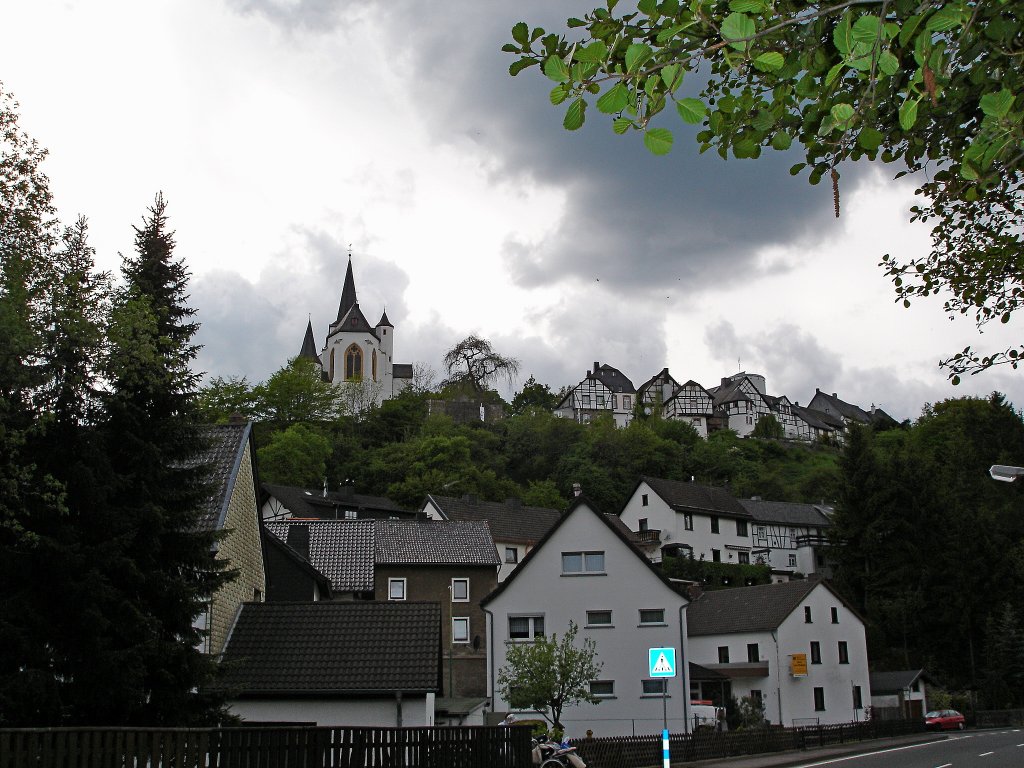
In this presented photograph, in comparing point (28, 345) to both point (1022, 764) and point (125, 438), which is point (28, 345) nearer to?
point (125, 438)

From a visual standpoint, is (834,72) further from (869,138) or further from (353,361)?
(353,361)

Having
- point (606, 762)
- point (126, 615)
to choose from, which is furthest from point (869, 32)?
point (606, 762)

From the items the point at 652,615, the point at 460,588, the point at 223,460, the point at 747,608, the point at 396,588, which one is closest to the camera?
the point at 223,460

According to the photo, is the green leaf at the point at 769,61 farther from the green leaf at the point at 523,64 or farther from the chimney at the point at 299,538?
the chimney at the point at 299,538

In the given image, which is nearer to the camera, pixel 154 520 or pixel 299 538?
pixel 154 520

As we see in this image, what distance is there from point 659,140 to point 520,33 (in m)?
1.07

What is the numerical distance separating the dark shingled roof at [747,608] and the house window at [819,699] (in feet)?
12.6

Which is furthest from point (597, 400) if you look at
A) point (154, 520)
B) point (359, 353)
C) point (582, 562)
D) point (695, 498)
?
point (154, 520)

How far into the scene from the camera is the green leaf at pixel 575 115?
4.96 m

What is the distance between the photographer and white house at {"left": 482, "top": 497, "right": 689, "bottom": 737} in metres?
38.3

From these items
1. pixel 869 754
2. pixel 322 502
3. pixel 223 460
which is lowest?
pixel 869 754

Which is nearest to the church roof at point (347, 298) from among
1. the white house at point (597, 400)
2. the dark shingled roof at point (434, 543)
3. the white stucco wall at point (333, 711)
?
the white house at point (597, 400)

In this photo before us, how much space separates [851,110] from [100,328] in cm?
1507

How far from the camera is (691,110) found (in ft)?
15.1
